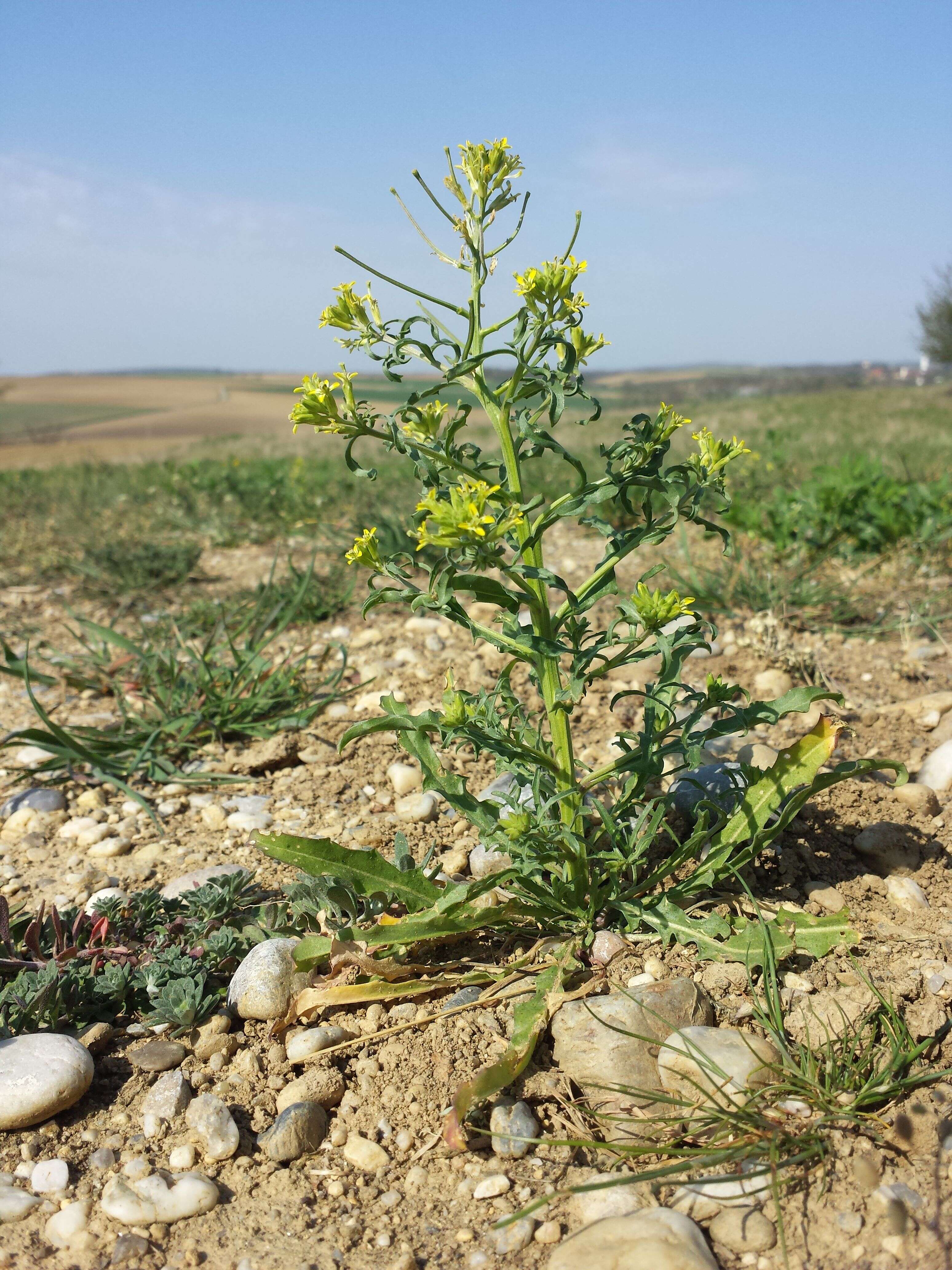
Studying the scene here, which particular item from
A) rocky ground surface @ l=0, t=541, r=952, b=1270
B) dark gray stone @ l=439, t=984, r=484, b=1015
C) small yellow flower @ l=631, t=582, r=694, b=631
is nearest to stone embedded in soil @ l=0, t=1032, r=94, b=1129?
rocky ground surface @ l=0, t=541, r=952, b=1270

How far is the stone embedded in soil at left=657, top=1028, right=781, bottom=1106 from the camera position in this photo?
1.87 meters

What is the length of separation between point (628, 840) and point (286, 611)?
8.68ft

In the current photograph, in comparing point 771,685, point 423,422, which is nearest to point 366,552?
point 423,422

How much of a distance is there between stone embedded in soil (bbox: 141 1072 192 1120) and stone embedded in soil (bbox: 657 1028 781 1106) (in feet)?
3.38

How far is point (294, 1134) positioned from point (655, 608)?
51.4 inches

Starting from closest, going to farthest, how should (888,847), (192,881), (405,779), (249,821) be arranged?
(888,847), (192,881), (249,821), (405,779)

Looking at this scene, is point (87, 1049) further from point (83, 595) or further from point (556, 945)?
point (83, 595)

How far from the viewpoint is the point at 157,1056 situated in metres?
2.13

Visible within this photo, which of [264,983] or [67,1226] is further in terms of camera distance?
[264,983]

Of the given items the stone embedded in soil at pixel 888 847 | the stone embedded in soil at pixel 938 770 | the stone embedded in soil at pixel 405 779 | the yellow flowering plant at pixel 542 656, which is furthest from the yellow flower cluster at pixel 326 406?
the stone embedded in soil at pixel 938 770

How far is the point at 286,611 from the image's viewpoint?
4469 mm

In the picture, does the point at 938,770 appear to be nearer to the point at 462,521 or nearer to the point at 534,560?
the point at 534,560

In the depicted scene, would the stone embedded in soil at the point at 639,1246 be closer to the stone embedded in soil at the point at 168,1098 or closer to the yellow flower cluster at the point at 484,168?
the stone embedded in soil at the point at 168,1098

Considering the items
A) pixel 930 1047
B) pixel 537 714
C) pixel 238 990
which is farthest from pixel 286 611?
pixel 930 1047
